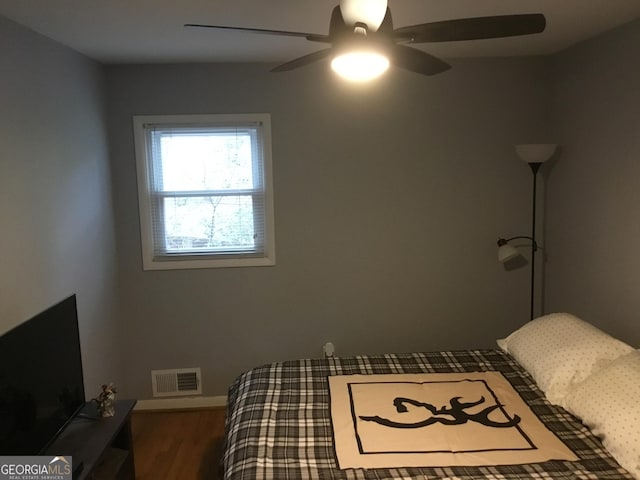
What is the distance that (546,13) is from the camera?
252 cm

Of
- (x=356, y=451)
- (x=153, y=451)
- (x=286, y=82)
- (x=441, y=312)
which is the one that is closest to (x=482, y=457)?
(x=356, y=451)

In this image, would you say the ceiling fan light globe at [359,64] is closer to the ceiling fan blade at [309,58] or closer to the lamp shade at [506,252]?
the ceiling fan blade at [309,58]

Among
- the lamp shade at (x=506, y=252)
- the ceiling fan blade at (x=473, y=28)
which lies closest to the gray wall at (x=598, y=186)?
the lamp shade at (x=506, y=252)

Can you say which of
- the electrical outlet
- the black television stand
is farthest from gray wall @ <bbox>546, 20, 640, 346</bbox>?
the black television stand

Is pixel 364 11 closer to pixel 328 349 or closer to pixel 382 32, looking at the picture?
pixel 382 32

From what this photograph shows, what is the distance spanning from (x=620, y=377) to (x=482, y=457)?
681mm

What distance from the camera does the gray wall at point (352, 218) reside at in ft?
11.6

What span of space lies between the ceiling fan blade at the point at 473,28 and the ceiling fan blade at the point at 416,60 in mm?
38

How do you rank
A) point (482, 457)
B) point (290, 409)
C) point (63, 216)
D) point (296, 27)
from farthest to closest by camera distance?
point (63, 216), point (296, 27), point (290, 409), point (482, 457)

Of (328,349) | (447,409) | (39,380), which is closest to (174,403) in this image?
(328,349)

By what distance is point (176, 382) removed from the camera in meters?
3.77

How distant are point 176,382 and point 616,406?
2.79m

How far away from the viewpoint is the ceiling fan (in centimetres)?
157

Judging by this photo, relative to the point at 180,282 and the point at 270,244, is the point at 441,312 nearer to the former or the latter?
the point at 270,244
